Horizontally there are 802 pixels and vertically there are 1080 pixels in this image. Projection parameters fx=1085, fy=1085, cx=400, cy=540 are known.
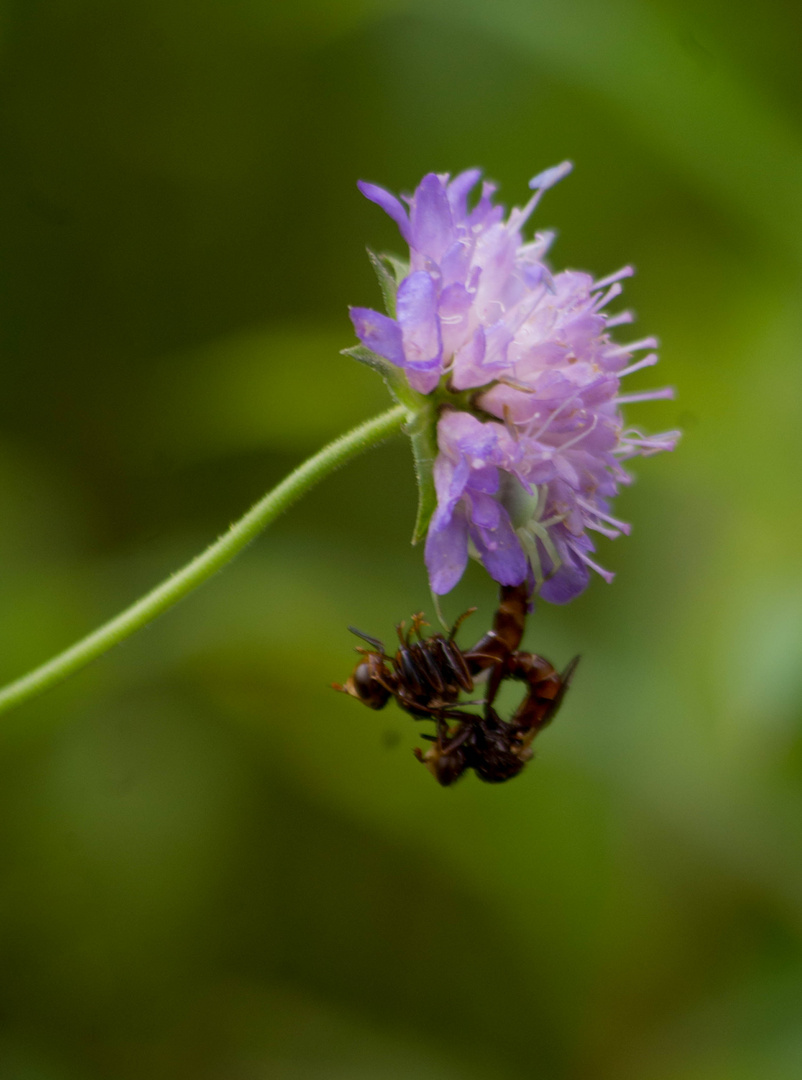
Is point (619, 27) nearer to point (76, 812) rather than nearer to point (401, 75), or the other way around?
point (401, 75)

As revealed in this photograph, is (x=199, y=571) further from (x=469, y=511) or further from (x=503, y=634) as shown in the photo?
(x=503, y=634)

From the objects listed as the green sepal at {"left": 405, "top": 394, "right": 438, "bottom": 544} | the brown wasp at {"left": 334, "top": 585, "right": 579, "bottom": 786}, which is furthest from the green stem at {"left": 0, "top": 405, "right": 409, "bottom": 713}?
the brown wasp at {"left": 334, "top": 585, "right": 579, "bottom": 786}

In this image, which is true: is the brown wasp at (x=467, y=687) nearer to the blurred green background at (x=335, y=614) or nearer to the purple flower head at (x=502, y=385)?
the purple flower head at (x=502, y=385)

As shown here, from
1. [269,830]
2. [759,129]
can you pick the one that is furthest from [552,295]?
[269,830]

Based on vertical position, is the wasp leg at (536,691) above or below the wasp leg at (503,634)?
below

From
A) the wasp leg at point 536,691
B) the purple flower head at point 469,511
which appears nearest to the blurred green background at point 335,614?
the wasp leg at point 536,691

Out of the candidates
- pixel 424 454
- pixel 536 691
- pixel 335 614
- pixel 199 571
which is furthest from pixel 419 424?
pixel 335 614

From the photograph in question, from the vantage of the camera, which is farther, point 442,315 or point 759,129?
point 759,129
